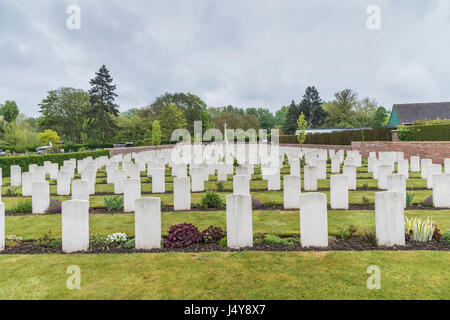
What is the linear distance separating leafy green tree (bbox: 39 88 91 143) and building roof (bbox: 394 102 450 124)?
63977 mm

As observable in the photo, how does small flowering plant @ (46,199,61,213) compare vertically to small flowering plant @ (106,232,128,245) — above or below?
above

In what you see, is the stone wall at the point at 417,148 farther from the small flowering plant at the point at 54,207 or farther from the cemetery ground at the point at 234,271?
the small flowering plant at the point at 54,207

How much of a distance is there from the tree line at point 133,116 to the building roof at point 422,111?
49.3 feet

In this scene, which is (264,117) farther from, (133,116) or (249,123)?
(133,116)

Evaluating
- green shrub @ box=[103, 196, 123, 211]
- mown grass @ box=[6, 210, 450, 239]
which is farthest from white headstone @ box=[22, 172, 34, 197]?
green shrub @ box=[103, 196, 123, 211]

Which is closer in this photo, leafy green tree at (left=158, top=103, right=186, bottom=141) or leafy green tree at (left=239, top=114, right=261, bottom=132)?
leafy green tree at (left=158, top=103, right=186, bottom=141)

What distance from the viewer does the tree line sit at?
185ft

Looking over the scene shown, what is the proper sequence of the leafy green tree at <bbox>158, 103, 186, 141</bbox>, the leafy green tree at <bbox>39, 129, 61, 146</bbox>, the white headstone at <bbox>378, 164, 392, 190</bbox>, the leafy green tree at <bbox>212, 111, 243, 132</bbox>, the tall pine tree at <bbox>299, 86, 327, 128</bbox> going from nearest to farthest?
the white headstone at <bbox>378, 164, 392, 190</bbox> → the leafy green tree at <bbox>39, 129, 61, 146</bbox> → the leafy green tree at <bbox>158, 103, 186, 141</bbox> → the tall pine tree at <bbox>299, 86, 327, 128</bbox> → the leafy green tree at <bbox>212, 111, 243, 132</bbox>

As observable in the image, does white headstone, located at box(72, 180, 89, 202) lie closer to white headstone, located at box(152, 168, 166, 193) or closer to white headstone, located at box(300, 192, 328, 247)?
white headstone, located at box(152, 168, 166, 193)

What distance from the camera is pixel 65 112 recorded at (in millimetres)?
64250

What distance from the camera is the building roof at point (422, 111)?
172 feet

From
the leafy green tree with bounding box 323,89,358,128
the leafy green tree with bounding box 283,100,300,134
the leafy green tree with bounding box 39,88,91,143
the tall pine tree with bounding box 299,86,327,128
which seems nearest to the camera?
the leafy green tree with bounding box 39,88,91,143

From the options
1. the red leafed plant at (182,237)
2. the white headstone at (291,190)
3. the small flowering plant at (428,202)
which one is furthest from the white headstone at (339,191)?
the red leafed plant at (182,237)

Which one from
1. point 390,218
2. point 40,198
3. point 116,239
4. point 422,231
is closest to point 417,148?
point 422,231
